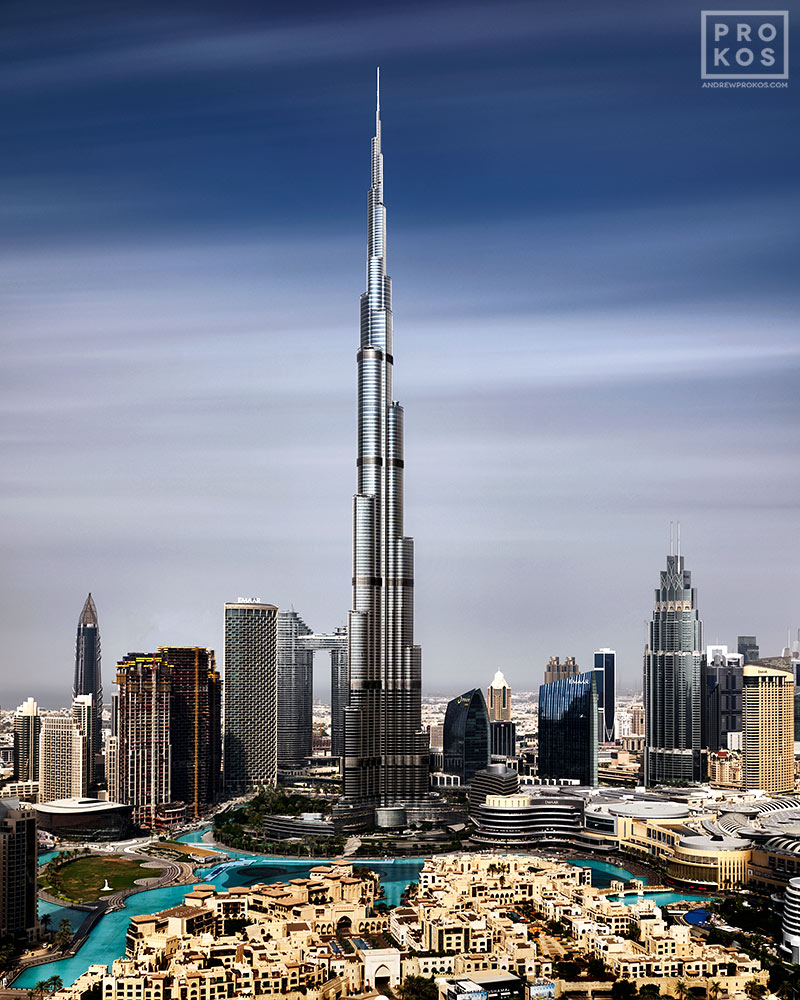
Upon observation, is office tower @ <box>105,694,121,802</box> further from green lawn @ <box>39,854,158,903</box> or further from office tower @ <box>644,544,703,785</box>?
office tower @ <box>644,544,703,785</box>

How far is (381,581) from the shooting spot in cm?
1423

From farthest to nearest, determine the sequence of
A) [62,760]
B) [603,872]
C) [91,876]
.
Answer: [62,760]
[603,872]
[91,876]

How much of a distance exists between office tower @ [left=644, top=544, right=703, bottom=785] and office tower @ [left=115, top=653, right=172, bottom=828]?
7.37 meters

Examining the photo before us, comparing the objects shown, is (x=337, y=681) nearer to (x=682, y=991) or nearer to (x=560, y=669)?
(x=560, y=669)

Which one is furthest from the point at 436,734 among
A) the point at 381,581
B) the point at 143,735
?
the point at 143,735

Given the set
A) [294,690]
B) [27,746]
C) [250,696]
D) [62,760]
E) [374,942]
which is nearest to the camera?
[374,942]

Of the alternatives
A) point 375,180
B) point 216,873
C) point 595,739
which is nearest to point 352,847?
point 216,873

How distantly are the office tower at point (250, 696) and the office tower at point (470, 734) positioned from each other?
9.20 feet

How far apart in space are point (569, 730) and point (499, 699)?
5329mm

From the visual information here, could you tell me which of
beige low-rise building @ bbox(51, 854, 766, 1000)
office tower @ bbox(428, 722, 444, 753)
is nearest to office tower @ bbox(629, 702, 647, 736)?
office tower @ bbox(428, 722, 444, 753)

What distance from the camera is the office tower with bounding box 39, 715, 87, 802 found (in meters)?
14.6

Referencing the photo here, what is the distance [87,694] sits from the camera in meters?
16.0

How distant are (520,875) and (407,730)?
5.00 metres

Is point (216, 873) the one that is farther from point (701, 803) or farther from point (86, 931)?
point (701, 803)
